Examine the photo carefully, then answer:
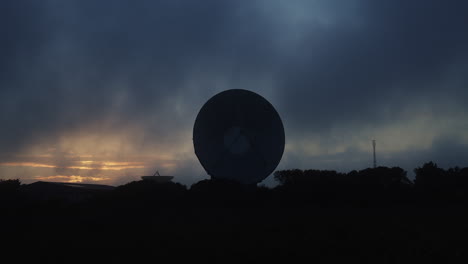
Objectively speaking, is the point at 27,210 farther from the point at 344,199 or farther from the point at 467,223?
the point at 467,223

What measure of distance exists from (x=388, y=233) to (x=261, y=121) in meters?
14.7

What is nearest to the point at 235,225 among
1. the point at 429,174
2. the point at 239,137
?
the point at 239,137

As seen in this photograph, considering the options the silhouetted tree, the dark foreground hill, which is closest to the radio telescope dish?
the dark foreground hill

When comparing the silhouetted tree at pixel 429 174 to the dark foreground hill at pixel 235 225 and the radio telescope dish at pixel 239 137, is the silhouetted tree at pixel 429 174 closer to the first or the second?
the dark foreground hill at pixel 235 225

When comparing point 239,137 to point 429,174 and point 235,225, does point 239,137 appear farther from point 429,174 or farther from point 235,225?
point 429,174

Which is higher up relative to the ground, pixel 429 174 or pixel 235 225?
pixel 429 174

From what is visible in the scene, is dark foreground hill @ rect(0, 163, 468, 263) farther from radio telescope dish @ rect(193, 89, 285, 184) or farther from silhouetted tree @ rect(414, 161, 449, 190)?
silhouetted tree @ rect(414, 161, 449, 190)

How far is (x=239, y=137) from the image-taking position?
2964 cm

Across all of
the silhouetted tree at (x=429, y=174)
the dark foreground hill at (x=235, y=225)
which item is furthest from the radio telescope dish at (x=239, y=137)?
the silhouetted tree at (x=429, y=174)

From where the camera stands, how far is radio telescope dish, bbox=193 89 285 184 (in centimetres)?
2958

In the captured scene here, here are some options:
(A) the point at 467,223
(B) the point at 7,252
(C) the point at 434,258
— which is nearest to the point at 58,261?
(B) the point at 7,252

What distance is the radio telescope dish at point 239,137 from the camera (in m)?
29.6

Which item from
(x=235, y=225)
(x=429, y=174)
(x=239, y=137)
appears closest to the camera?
(x=235, y=225)

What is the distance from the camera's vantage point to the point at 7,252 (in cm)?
1419
